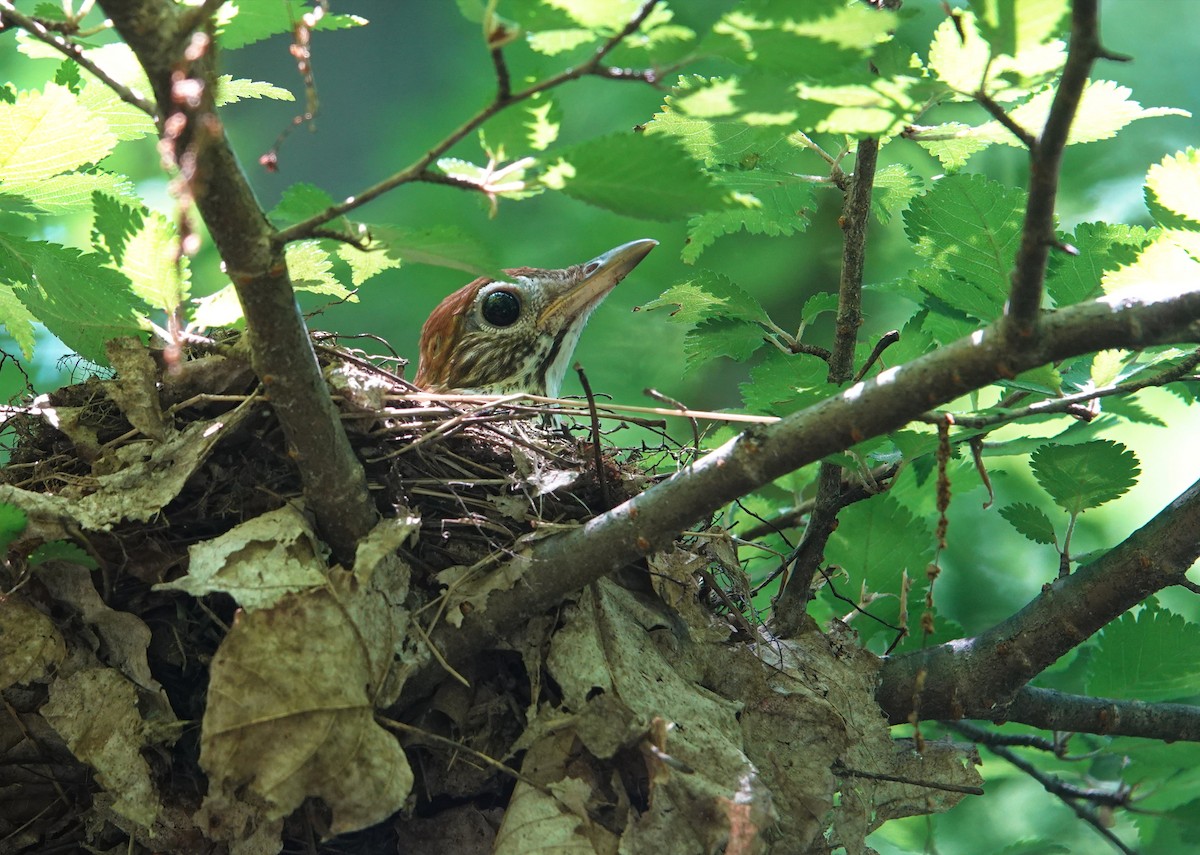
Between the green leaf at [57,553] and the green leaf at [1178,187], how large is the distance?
76.2 inches

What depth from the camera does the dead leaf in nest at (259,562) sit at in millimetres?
1785

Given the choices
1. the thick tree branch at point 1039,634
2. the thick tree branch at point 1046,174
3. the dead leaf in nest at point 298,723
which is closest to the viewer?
the thick tree branch at point 1046,174

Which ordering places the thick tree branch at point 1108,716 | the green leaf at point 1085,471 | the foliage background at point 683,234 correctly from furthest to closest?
the foliage background at point 683,234, the thick tree branch at point 1108,716, the green leaf at point 1085,471

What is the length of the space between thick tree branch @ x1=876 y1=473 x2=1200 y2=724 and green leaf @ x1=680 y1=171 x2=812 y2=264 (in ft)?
3.42

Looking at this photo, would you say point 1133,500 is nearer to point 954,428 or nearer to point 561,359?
point 561,359

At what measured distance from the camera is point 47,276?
6.29 ft

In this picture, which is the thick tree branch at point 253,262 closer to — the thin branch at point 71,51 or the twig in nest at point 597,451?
the thin branch at point 71,51

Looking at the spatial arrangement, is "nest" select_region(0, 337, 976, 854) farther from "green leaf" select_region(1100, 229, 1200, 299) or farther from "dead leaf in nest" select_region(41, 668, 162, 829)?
"green leaf" select_region(1100, 229, 1200, 299)

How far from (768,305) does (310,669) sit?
387 cm

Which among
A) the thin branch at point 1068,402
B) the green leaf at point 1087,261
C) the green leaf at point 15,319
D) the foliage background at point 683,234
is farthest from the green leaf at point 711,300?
the foliage background at point 683,234

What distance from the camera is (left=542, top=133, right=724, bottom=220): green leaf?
1.45 metres

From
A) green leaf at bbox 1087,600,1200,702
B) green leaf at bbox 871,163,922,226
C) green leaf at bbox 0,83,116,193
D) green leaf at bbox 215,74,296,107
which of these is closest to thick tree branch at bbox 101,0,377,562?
green leaf at bbox 0,83,116,193

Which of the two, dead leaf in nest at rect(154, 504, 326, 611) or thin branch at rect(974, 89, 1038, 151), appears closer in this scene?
thin branch at rect(974, 89, 1038, 151)

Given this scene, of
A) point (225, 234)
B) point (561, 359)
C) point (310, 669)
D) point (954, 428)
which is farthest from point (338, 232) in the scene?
point (561, 359)
